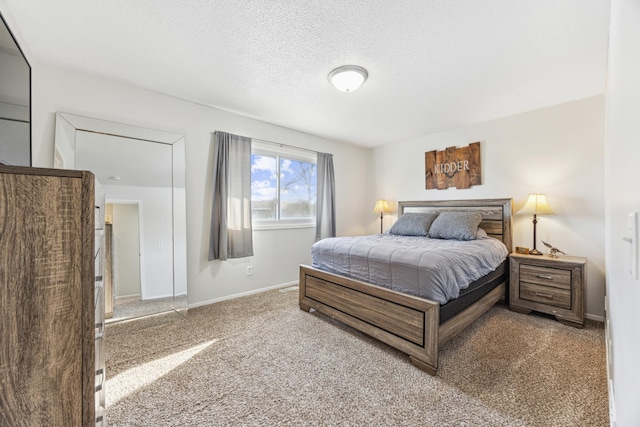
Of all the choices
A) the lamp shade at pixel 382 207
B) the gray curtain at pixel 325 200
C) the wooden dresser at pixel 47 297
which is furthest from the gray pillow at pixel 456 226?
the wooden dresser at pixel 47 297

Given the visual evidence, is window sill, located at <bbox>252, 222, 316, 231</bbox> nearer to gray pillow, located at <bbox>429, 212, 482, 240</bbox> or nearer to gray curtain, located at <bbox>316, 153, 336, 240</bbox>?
gray curtain, located at <bbox>316, 153, 336, 240</bbox>

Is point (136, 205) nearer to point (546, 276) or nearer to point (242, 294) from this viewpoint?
point (242, 294)

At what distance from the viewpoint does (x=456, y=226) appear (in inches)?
122

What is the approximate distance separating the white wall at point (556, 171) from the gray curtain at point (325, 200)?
1730 millimetres

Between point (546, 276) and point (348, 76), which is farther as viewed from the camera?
point (546, 276)

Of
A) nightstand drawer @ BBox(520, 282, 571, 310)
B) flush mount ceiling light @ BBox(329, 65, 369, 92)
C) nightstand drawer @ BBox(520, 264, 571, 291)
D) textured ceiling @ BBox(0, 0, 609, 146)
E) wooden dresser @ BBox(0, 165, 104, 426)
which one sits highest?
textured ceiling @ BBox(0, 0, 609, 146)

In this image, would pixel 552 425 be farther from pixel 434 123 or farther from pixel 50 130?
Answer: pixel 50 130

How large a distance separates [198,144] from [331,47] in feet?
6.29

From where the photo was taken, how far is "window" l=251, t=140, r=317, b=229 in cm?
364

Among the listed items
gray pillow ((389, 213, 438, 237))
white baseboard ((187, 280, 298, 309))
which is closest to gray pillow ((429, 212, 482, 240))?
gray pillow ((389, 213, 438, 237))

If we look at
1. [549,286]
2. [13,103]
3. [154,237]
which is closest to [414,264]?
[549,286]

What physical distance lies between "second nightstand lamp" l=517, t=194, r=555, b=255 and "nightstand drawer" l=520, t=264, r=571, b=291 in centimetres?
27

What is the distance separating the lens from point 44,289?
28.0 inches

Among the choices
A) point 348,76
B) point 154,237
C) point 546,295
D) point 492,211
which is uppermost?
point 348,76
